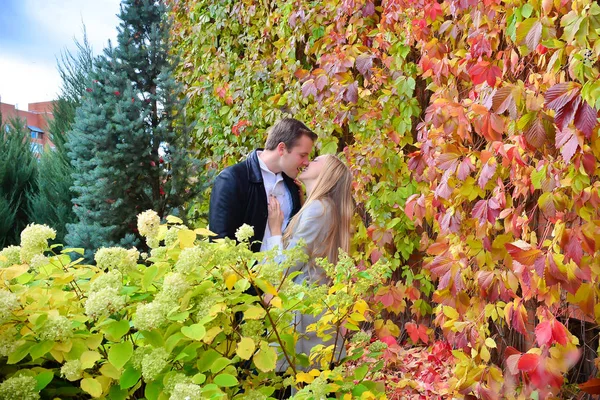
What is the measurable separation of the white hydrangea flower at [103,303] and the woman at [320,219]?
4.52ft

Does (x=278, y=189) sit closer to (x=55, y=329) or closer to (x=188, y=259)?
(x=188, y=259)

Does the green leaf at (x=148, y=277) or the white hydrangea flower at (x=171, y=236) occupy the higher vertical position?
the white hydrangea flower at (x=171, y=236)

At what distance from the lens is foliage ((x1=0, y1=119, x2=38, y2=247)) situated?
4.40 m

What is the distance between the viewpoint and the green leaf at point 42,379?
1211 mm

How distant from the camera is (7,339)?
1.24 metres

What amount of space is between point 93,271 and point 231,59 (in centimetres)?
425

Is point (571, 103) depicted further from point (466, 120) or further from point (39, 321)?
point (39, 321)

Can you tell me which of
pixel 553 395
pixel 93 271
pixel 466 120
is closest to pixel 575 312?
pixel 553 395

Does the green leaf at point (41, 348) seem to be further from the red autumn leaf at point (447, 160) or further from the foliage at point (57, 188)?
the foliage at point (57, 188)

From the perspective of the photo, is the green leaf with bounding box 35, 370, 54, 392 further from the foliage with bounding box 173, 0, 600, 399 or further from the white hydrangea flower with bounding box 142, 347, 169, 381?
the foliage with bounding box 173, 0, 600, 399

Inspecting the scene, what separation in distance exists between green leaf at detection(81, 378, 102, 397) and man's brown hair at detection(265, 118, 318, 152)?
1.98m

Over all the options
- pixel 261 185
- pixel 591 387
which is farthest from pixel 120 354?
pixel 261 185

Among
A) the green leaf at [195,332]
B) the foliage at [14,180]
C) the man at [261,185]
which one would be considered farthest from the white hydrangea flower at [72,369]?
the foliage at [14,180]

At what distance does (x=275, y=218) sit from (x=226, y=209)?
252mm
